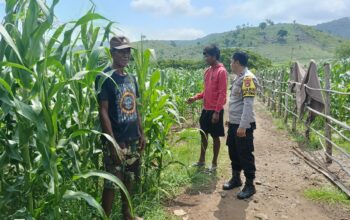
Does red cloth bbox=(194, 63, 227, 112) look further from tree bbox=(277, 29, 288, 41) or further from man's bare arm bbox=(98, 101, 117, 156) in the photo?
tree bbox=(277, 29, 288, 41)

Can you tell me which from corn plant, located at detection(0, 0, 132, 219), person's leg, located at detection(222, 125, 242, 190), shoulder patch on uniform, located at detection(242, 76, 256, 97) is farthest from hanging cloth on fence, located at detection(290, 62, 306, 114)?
corn plant, located at detection(0, 0, 132, 219)

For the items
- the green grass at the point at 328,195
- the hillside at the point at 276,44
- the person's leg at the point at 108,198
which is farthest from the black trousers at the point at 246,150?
the hillside at the point at 276,44

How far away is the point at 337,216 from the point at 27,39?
357cm

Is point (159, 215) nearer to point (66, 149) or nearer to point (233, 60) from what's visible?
point (66, 149)

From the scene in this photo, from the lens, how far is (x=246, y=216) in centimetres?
398

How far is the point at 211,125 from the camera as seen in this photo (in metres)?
5.25

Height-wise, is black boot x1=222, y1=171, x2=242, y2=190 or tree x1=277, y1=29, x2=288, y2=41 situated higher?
tree x1=277, y1=29, x2=288, y2=41

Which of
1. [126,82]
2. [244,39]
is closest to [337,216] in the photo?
[126,82]

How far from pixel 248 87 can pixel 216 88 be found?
0.95 metres

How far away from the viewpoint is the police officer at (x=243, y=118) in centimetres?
419

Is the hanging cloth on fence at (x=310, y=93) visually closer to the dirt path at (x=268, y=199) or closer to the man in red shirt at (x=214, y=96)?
the dirt path at (x=268, y=199)

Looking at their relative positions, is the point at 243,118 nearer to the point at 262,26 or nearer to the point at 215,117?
the point at 215,117

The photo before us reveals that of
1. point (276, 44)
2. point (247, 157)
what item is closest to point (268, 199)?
point (247, 157)

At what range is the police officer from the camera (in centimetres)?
419
